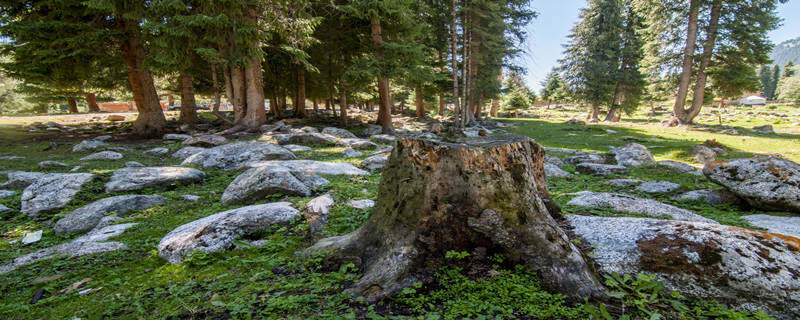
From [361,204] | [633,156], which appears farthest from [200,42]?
[633,156]

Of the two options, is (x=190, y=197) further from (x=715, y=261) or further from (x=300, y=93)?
(x=300, y=93)


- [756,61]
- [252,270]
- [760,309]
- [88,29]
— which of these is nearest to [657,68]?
[756,61]

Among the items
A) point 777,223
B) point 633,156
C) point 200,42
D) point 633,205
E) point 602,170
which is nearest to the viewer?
point 777,223

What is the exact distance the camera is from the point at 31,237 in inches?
157

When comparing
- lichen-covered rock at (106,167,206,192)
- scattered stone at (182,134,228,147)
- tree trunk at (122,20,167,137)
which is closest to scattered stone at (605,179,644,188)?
lichen-covered rock at (106,167,206,192)

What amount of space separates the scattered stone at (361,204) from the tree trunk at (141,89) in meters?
14.9

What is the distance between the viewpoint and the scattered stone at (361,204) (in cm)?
440

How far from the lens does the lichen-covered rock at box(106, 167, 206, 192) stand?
561 centimetres

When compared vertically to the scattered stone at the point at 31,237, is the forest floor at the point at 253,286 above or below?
above

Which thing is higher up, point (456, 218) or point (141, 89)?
point (141, 89)

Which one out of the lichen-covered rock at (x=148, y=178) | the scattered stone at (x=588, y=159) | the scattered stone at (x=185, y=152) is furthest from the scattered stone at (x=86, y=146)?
the scattered stone at (x=588, y=159)

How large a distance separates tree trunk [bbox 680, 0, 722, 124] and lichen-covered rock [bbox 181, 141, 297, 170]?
85.8 ft

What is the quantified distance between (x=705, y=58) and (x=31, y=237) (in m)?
30.5

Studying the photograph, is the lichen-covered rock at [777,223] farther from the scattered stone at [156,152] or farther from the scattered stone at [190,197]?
the scattered stone at [156,152]
